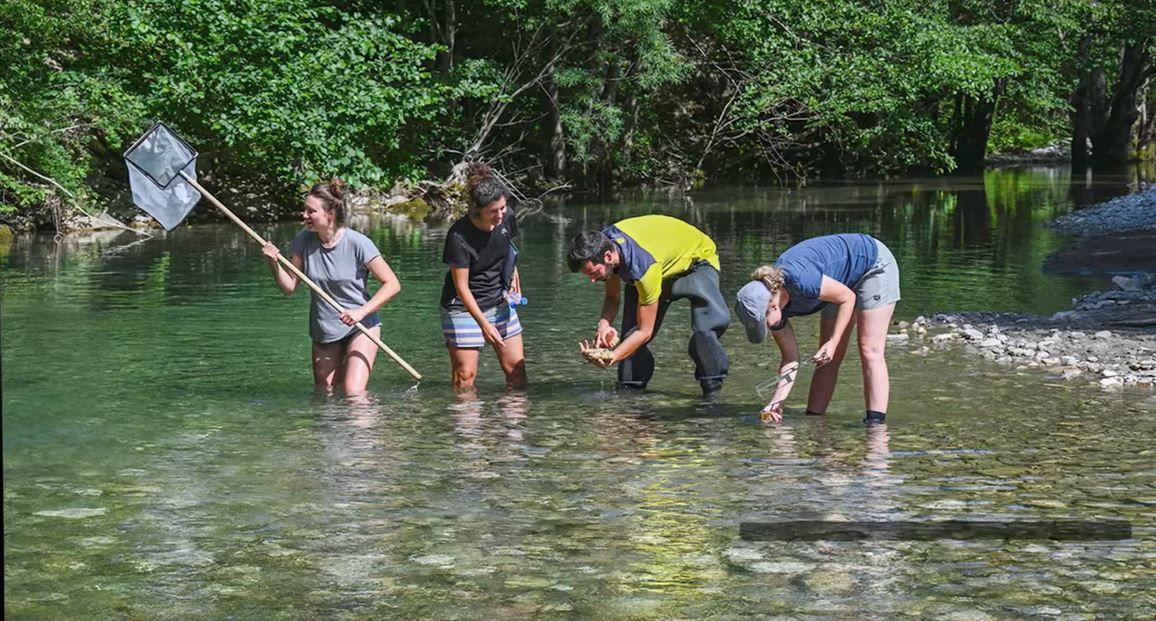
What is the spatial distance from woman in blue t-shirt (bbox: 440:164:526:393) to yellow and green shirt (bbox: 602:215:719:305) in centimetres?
79

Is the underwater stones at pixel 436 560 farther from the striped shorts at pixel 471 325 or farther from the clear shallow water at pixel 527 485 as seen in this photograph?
the striped shorts at pixel 471 325

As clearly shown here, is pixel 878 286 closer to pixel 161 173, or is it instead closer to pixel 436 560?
pixel 436 560

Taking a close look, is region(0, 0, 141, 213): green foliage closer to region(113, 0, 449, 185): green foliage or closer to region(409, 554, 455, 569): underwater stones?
region(113, 0, 449, 185): green foliage

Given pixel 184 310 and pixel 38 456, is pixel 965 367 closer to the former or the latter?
pixel 38 456

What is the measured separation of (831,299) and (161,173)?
4789 mm

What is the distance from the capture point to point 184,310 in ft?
53.1

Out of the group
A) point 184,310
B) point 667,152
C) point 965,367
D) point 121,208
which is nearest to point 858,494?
point 965,367

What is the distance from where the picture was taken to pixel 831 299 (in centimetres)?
861

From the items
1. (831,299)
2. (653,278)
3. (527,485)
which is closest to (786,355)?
(831,299)

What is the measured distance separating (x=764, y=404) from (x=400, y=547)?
4213 millimetres

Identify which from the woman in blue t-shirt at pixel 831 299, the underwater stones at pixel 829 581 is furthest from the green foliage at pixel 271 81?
the underwater stones at pixel 829 581

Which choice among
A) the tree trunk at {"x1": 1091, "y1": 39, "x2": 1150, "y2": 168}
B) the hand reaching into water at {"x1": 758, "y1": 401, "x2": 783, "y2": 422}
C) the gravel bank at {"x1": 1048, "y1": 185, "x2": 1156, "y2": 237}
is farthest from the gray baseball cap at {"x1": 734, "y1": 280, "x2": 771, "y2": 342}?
the tree trunk at {"x1": 1091, "y1": 39, "x2": 1150, "y2": 168}

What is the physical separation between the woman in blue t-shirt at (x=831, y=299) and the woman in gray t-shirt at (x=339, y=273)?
2.49 m

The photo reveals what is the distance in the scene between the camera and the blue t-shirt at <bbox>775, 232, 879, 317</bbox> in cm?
847
